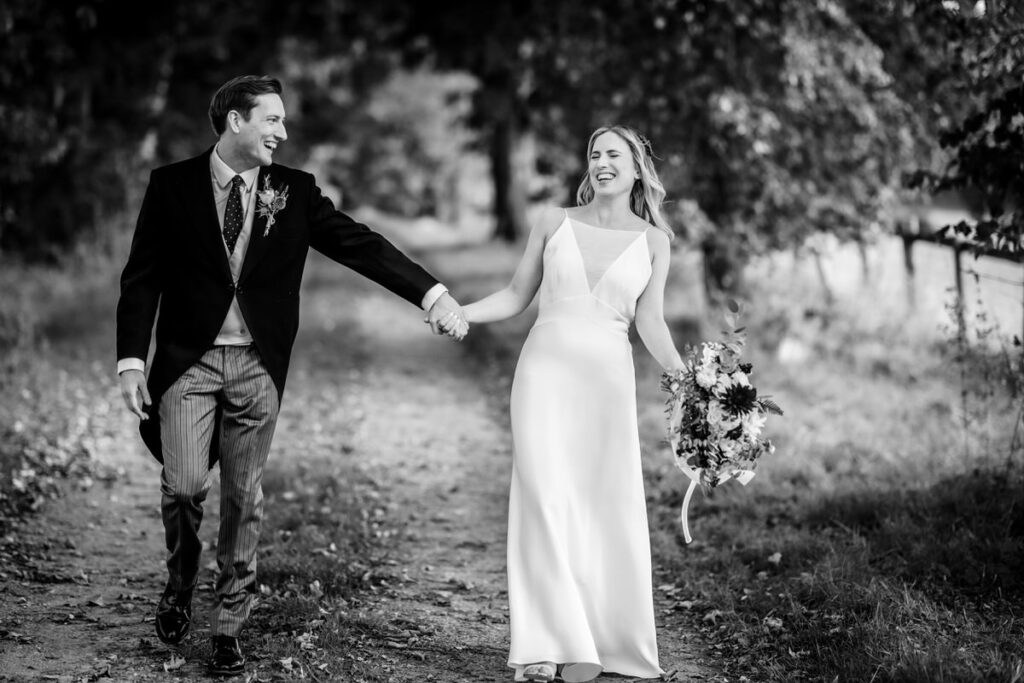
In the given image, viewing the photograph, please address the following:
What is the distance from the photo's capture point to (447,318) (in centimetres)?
527

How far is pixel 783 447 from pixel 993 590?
3.10 m

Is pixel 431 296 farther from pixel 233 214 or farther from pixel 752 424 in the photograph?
pixel 752 424

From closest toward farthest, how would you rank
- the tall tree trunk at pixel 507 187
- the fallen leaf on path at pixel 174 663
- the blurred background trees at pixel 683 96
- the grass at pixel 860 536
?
1. the fallen leaf on path at pixel 174 663
2. the grass at pixel 860 536
3. the blurred background trees at pixel 683 96
4. the tall tree trunk at pixel 507 187

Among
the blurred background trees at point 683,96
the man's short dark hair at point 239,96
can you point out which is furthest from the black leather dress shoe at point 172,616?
the blurred background trees at point 683,96

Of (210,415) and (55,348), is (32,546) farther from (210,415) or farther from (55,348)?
(55,348)

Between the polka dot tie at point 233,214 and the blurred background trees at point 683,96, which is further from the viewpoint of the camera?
the blurred background trees at point 683,96

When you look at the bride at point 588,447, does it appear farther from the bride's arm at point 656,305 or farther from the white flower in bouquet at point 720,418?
the white flower in bouquet at point 720,418

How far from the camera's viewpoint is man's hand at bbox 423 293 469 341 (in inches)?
207

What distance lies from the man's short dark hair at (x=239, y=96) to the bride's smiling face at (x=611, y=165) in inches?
61.0

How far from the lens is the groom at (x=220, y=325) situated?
186 inches

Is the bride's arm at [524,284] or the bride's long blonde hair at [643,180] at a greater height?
the bride's long blonde hair at [643,180]

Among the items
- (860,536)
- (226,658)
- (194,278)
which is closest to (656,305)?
(194,278)

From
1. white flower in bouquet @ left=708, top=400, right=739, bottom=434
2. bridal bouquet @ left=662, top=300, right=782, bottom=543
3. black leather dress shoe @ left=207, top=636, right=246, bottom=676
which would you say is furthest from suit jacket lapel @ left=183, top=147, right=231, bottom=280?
white flower in bouquet @ left=708, top=400, right=739, bottom=434

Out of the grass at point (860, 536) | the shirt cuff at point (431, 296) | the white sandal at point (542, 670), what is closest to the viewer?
the white sandal at point (542, 670)
